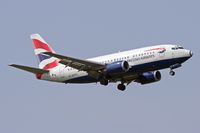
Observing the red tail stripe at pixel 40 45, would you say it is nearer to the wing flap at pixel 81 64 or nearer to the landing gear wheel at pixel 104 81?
the wing flap at pixel 81 64

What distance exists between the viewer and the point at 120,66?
6938 cm

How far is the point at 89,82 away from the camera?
74.3 meters

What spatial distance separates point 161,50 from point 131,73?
3.87 m

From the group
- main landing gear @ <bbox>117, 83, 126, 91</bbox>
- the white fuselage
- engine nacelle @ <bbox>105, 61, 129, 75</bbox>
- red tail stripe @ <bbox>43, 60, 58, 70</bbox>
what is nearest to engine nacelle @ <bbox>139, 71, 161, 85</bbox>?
main landing gear @ <bbox>117, 83, 126, 91</bbox>

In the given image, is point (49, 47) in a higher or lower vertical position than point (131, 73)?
higher

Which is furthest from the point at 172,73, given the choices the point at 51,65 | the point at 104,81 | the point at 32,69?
the point at 51,65

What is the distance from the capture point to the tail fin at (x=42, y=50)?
78.9m

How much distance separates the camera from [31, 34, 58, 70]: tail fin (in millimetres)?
78875

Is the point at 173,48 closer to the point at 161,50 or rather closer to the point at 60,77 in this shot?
the point at 161,50

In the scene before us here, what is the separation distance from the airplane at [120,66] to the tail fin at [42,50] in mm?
1502

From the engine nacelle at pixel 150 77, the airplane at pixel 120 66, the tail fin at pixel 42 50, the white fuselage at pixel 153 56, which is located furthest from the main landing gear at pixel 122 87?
the tail fin at pixel 42 50

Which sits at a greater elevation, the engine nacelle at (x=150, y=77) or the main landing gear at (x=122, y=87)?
the engine nacelle at (x=150, y=77)

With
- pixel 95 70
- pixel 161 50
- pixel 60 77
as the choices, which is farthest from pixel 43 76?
pixel 161 50

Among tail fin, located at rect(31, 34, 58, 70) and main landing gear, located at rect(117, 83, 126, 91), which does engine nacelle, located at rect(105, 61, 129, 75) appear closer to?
main landing gear, located at rect(117, 83, 126, 91)
